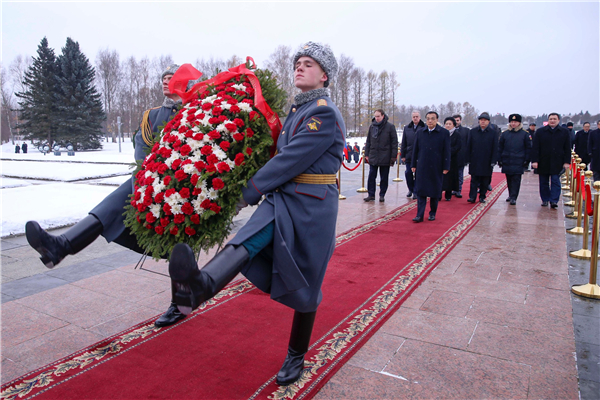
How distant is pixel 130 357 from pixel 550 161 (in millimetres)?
8641

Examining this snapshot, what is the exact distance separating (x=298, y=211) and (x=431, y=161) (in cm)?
550

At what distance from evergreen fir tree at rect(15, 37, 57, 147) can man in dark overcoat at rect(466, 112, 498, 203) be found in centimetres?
3285

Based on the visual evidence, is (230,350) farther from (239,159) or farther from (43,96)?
(43,96)

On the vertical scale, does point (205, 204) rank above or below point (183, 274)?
above

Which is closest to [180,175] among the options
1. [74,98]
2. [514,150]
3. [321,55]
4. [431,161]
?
[321,55]

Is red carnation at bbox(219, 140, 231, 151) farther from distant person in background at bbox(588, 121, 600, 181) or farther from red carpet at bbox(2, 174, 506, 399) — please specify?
distant person in background at bbox(588, 121, 600, 181)

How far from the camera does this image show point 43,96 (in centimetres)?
3303

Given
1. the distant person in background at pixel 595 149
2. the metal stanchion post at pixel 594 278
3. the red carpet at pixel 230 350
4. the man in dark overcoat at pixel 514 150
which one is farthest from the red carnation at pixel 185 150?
the distant person in background at pixel 595 149

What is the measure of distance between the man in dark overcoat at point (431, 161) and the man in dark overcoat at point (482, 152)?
233cm

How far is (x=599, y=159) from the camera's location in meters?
10.4

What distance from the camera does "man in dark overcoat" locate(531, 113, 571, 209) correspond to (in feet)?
28.1

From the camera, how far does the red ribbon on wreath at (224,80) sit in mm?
2600

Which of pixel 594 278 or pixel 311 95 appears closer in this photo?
pixel 311 95

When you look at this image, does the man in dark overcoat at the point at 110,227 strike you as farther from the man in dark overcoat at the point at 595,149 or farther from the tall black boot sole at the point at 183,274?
the man in dark overcoat at the point at 595,149
